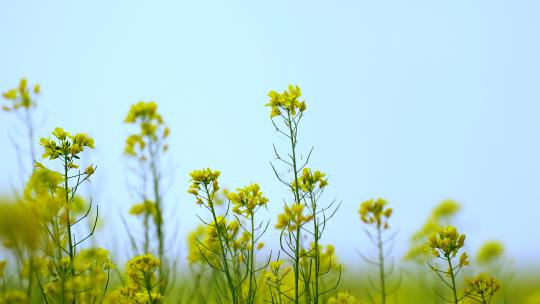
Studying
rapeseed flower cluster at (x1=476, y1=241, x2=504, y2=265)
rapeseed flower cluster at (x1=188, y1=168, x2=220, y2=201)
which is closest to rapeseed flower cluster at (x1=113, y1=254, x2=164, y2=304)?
rapeseed flower cluster at (x1=188, y1=168, x2=220, y2=201)

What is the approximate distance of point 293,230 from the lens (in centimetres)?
309

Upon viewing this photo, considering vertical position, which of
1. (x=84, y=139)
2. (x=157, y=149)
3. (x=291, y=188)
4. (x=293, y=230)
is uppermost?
(x=157, y=149)

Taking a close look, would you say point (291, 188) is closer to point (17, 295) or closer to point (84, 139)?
point (84, 139)

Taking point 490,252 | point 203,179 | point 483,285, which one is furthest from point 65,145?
point 490,252

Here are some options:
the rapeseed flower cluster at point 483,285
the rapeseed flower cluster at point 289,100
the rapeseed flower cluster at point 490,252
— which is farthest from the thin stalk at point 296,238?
the rapeseed flower cluster at point 490,252

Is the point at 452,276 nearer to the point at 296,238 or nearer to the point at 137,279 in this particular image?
the point at 296,238

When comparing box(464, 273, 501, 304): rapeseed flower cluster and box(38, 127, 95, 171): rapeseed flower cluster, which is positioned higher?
box(38, 127, 95, 171): rapeseed flower cluster

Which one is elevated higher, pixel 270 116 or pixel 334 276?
pixel 270 116

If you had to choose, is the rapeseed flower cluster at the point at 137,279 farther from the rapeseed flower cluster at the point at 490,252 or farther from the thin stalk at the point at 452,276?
the rapeseed flower cluster at the point at 490,252

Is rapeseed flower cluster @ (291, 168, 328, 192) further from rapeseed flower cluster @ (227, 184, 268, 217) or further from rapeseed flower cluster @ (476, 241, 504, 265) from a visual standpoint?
rapeseed flower cluster @ (476, 241, 504, 265)

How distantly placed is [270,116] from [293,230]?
0.66 m

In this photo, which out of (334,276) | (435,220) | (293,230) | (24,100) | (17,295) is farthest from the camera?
(435,220)

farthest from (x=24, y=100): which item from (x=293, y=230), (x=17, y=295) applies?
(x=293, y=230)

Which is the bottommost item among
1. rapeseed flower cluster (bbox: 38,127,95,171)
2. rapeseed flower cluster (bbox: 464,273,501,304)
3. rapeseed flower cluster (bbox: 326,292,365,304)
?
rapeseed flower cluster (bbox: 326,292,365,304)
